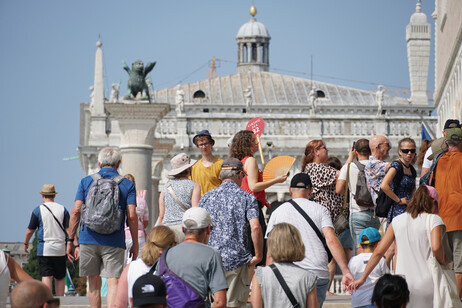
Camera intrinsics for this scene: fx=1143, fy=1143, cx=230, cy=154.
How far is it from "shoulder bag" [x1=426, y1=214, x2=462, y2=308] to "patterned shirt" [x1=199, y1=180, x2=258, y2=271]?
1.51 m

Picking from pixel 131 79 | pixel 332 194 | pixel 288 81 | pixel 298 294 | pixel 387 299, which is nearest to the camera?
pixel 387 299

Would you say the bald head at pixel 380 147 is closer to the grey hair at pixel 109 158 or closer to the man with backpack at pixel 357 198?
the man with backpack at pixel 357 198

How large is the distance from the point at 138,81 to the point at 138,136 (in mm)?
3430

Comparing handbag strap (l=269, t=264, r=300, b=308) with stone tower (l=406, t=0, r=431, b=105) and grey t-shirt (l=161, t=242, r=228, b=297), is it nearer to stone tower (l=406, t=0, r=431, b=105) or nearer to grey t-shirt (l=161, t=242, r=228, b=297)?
grey t-shirt (l=161, t=242, r=228, b=297)

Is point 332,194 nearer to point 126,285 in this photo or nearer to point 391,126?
point 126,285

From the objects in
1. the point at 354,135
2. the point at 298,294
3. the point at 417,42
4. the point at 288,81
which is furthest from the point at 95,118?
the point at 298,294

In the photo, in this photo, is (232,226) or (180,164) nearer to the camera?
(232,226)

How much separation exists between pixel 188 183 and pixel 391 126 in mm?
43230

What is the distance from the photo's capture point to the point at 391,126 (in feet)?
176

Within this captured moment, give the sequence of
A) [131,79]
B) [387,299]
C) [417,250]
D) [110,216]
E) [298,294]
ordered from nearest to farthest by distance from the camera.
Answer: [387,299] < [298,294] < [417,250] < [110,216] < [131,79]

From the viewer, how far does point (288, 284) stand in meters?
8.26

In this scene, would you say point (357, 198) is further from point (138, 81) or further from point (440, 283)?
point (138, 81)

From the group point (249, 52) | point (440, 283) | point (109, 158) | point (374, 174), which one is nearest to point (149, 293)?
point (440, 283)

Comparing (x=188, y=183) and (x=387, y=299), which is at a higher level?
(x=188, y=183)
